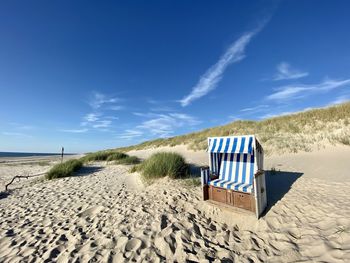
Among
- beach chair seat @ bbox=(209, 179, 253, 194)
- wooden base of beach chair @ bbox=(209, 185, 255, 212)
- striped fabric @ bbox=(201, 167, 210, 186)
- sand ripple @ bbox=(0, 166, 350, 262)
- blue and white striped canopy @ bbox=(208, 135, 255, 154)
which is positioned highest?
blue and white striped canopy @ bbox=(208, 135, 255, 154)

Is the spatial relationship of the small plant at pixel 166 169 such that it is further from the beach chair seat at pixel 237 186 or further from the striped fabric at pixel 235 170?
the beach chair seat at pixel 237 186

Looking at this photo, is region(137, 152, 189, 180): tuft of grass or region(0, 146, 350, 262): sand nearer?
region(0, 146, 350, 262): sand

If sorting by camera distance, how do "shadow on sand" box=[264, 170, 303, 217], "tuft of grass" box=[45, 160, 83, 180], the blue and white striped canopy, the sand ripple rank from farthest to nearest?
"tuft of grass" box=[45, 160, 83, 180], "shadow on sand" box=[264, 170, 303, 217], the blue and white striped canopy, the sand ripple

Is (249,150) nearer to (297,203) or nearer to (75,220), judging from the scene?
(297,203)

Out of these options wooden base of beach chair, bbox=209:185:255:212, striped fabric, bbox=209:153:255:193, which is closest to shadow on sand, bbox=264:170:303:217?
wooden base of beach chair, bbox=209:185:255:212

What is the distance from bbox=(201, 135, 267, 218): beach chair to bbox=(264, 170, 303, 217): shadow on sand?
560mm

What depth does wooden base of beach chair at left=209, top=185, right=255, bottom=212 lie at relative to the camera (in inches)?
167

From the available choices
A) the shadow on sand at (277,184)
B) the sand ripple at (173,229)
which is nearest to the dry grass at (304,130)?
the shadow on sand at (277,184)

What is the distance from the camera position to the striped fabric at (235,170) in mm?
4965

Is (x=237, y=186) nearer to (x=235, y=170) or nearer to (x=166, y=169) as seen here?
(x=235, y=170)

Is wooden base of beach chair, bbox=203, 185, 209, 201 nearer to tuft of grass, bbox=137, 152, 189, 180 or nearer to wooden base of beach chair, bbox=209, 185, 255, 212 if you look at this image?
wooden base of beach chair, bbox=209, 185, 255, 212

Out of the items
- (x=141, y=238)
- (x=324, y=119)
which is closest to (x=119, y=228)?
(x=141, y=238)

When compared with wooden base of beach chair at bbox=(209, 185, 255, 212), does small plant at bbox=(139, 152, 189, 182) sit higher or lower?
higher

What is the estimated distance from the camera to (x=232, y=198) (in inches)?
178
